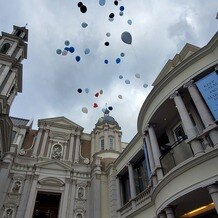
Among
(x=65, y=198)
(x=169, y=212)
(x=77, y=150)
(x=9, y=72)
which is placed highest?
(x=9, y=72)

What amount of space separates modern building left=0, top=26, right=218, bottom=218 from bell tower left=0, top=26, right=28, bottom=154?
0.11 m

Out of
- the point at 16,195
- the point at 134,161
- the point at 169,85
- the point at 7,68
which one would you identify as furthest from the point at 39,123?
the point at 169,85

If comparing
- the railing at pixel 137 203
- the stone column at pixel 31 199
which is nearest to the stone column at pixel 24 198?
the stone column at pixel 31 199

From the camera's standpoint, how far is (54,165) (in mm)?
23250

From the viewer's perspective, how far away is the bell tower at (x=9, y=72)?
19255mm

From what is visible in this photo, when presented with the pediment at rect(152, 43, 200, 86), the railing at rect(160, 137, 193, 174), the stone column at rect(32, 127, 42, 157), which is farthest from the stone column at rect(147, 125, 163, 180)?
the stone column at rect(32, 127, 42, 157)

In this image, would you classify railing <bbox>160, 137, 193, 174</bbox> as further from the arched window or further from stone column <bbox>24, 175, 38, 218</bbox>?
the arched window

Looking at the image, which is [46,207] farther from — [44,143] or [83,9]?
[83,9]

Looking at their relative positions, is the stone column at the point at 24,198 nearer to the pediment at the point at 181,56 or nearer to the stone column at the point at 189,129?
the pediment at the point at 181,56

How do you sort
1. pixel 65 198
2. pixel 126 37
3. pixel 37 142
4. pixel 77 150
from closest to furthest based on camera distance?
pixel 126 37, pixel 65 198, pixel 37 142, pixel 77 150

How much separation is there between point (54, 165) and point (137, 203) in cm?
1117

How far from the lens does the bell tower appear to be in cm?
1925

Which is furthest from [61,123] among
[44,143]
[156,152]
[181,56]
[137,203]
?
[156,152]

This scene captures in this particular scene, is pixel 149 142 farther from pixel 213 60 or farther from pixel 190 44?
pixel 190 44
